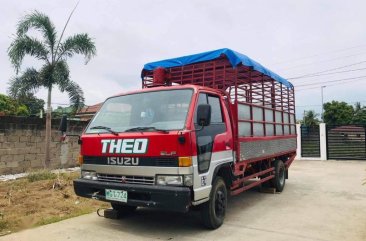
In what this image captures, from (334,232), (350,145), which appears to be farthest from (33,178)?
(350,145)

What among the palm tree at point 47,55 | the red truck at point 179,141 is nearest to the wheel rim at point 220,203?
the red truck at point 179,141

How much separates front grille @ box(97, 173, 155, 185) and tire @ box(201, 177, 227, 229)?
927 millimetres

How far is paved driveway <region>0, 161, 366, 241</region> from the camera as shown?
470cm

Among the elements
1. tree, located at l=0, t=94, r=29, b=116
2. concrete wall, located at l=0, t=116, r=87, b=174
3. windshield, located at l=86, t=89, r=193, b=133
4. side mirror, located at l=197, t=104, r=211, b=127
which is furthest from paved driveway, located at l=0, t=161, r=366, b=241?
tree, located at l=0, t=94, r=29, b=116

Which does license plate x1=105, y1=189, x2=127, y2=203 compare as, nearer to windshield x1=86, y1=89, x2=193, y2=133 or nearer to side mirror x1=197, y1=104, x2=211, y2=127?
windshield x1=86, y1=89, x2=193, y2=133

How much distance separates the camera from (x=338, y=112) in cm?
4100

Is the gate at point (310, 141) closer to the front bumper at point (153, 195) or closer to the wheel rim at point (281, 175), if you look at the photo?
the wheel rim at point (281, 175)

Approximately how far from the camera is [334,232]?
4.89 m

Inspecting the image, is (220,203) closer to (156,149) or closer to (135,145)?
(156,149)

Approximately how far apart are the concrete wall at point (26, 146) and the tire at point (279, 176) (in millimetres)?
7586

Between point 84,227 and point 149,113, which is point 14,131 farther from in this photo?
point 149,113

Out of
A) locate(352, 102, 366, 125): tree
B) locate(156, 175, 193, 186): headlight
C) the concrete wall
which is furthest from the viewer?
locate(352, 102, 366, 125): tree

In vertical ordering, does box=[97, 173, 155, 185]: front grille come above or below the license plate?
above

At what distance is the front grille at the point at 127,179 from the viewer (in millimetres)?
4439
